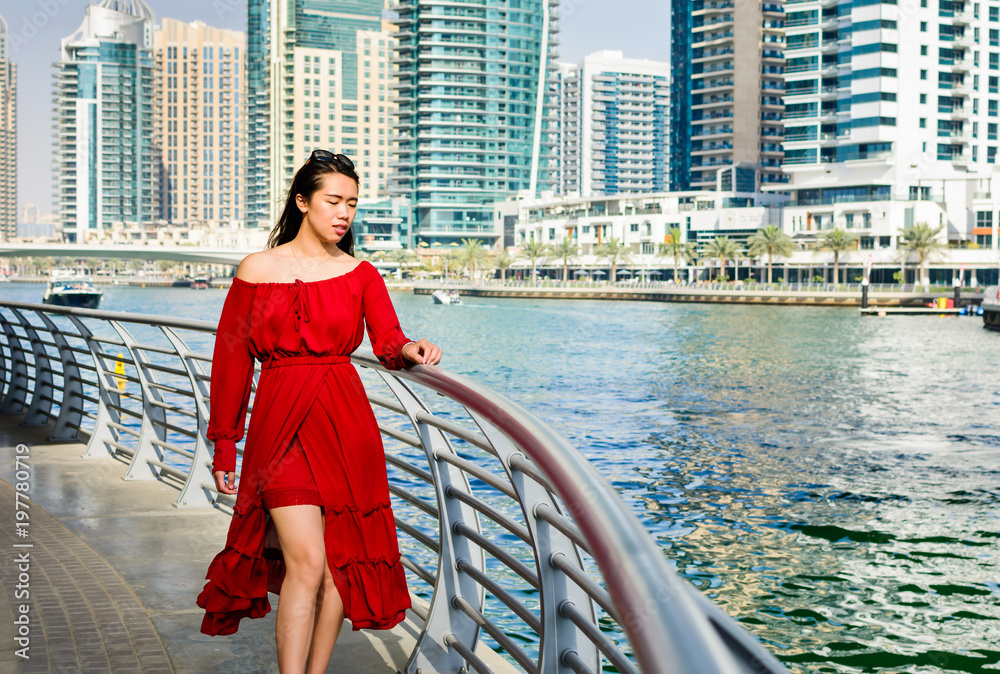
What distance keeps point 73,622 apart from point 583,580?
8.43ft

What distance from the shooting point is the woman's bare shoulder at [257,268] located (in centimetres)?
294

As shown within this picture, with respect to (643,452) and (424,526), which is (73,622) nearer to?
(424,526)

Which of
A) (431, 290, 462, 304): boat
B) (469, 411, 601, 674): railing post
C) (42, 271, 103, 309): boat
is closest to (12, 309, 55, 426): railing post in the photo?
(469, 411, 601, 674): railing post

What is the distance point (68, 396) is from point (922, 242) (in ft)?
285

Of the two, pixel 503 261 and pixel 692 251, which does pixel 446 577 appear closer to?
pixel 692 251

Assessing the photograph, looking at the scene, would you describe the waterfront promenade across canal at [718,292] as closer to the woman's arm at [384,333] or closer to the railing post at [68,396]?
the railing post at [68,396]

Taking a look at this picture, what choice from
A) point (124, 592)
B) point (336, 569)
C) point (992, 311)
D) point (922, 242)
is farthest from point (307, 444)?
point (922, 242)

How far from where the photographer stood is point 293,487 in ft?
9.09

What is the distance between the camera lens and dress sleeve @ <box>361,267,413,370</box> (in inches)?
119

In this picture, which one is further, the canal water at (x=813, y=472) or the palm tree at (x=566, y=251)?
the palm tree at (x=566, y=251)

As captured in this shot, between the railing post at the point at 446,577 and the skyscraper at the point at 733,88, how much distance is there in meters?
→ 129

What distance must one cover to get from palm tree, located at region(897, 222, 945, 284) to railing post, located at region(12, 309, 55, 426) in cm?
8643

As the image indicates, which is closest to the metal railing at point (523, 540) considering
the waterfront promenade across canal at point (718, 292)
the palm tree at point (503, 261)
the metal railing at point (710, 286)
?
the waterfront promenade across canal at point (718, 292)

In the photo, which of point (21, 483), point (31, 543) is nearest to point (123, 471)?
point (21, 483)
